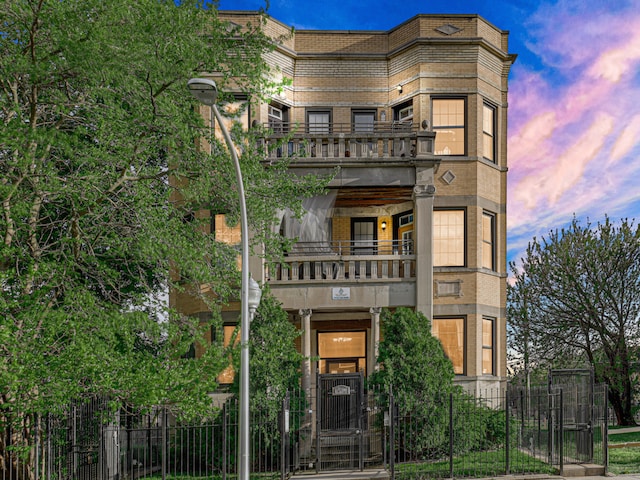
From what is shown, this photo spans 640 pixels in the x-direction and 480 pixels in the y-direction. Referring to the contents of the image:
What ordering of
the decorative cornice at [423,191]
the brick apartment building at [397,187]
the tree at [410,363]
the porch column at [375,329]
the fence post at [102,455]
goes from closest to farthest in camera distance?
the fence post at [102,455], the tree at [410,363], the porch column at [375,329], the brick apartment building at [397,187], the decorative cornice at [423,191]

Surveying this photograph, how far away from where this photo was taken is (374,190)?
2144cm

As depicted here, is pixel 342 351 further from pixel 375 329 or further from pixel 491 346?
pixel 491 346

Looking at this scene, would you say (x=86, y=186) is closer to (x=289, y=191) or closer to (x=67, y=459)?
(x=289, y=191)

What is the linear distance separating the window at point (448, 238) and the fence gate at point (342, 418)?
6404 mm

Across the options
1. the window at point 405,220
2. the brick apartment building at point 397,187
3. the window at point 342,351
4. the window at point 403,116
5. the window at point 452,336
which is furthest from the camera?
the window at point 405,220

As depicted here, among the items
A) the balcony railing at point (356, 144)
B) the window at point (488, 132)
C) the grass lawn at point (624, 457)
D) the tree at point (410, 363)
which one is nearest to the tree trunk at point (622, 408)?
the grass lawn at point (624, 457)

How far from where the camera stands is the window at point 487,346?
22.5 meters

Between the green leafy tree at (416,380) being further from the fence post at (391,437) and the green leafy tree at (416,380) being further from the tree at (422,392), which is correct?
the fence post at (391,437)

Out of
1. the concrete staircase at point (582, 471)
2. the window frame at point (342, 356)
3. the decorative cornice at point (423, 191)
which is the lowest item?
the concrete staircase at point (582, 471)

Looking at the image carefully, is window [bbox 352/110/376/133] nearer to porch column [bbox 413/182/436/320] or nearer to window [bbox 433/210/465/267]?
window [bbox 433/210/465/267]

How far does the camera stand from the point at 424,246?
20156 millimetres

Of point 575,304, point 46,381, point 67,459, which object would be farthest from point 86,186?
point 575,304

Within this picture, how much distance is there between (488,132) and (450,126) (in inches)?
66.9

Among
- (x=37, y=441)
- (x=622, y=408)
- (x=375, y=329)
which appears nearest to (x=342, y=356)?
(x=375, y=329)
